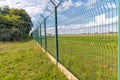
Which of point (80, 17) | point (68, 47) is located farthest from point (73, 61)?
point (80, 17)

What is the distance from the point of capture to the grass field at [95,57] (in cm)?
305

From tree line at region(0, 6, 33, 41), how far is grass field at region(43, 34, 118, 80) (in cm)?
3658

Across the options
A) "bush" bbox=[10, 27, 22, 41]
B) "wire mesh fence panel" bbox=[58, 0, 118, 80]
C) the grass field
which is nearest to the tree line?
"bush" bbox=[10, 27, 22, 41]

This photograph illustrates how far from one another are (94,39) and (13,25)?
47.2 metres

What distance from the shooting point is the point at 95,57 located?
383 cm

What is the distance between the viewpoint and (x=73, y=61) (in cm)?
570

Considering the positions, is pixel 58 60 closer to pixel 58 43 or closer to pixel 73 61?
pixel 58 43

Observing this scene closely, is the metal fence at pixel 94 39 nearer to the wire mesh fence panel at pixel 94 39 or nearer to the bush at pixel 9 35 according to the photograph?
the wire mesh fence panel at pixel 94 39

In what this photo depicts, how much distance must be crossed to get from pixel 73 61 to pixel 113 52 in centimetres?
278

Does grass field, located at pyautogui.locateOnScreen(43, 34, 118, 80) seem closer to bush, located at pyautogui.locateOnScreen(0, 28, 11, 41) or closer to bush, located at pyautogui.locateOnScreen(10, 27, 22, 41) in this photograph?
bush, located at pyautogui.locateOnScreen(0, 28, 11, 41)

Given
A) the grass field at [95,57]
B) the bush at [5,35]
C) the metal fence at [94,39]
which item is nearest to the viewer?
the metal fence at [94,39]

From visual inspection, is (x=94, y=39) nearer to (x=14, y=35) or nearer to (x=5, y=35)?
(x=5, y=35)

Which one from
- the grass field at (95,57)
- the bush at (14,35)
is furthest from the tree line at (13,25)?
the grass field at (95,57)

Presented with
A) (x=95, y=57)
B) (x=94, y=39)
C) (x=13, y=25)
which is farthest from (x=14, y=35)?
(x=94, y=39)
